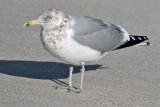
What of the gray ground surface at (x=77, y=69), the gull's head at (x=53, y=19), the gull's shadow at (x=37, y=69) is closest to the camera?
the gray ground surface at (x=77, y=69)

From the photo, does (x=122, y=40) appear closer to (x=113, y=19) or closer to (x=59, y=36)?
(x=59, y=36)

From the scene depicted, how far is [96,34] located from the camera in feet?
19.0

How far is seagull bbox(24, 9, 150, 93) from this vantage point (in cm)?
534

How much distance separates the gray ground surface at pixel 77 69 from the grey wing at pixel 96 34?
0.56m

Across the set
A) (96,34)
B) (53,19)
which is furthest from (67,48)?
(96,34)

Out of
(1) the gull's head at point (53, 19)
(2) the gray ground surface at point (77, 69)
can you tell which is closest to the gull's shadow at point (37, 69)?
(2) the gray ground surface at point (77, 69)

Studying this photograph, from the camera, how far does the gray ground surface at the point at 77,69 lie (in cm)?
530

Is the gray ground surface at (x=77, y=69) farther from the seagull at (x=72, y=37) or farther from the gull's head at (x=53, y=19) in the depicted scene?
the gull's head at (x=53, y=19)

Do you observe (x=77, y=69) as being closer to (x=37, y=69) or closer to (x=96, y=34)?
(x=37, y=69)

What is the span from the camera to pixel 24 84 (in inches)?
228

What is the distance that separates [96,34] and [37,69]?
4.13ft

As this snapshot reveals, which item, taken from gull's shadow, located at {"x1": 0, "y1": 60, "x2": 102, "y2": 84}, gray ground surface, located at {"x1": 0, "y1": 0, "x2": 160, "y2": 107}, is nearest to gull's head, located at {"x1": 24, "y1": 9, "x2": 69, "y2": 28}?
gray ground surface, located at {"x1": 0, "y1": 0, "x2": 160, "y2": 107}

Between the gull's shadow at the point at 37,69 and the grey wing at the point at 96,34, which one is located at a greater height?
the grey wing at the point at 96,34

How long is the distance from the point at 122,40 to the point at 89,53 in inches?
32.2
